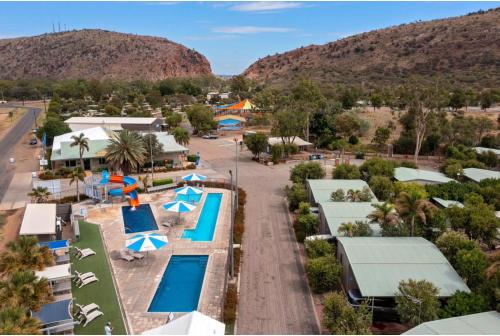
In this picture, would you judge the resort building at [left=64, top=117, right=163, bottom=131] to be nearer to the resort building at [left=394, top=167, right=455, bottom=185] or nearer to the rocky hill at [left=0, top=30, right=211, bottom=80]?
the resort building at [left=394, top=167, right=455, bottom=185]

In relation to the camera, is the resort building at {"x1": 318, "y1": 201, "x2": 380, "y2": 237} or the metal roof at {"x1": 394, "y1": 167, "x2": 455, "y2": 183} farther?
Result: the metal roof at {"x1": 394, "y1": 167, "x2": 455, "y2": 183}

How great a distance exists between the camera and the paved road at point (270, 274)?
709 inches

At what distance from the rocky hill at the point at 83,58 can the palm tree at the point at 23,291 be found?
161710 millimetres

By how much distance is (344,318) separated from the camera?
1592 centimetres

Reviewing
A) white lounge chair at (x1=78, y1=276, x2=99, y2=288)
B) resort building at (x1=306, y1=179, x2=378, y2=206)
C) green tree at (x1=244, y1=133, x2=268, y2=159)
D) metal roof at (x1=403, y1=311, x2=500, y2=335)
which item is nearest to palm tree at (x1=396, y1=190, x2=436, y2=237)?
resort building at (x1=306, y1=179, x2=378, y2=206)

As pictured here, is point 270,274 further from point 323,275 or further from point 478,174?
point 478,174

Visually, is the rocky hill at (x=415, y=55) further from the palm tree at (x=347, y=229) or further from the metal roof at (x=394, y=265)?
the metal roof at (x=394, y=265)

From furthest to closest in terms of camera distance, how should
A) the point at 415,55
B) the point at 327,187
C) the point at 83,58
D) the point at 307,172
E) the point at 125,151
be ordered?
the point at 83,58 → the point at 415,55 → the point at 125,151 → the point at 307,172 → the point at 327,187

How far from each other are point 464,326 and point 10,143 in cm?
6611

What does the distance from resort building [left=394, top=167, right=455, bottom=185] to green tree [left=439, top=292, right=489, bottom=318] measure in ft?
63.4

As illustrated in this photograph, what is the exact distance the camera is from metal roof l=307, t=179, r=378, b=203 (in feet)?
99.7

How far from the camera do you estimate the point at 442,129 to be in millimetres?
51344

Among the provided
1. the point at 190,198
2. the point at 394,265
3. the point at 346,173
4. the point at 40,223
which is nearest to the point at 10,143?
the point at 190,198

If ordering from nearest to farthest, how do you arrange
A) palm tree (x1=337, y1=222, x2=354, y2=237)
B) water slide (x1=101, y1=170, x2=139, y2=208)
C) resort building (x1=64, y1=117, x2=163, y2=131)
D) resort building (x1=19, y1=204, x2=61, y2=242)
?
palm tree (x1=337, y1=222, x2=354, y2=237) → resort building (x1=19, y1=204, x2=61, y2=242) → water slide (x1=101, y1=170, x2=139, y2=208) → resort building (x1=64, y1=117, x2=163, y2=131)
